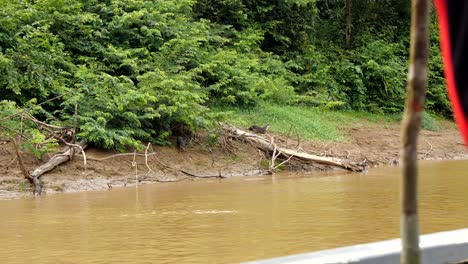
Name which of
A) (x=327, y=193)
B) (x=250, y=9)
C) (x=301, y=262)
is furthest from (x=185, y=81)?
(x=301, y=262)

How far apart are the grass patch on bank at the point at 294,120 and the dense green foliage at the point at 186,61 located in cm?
33

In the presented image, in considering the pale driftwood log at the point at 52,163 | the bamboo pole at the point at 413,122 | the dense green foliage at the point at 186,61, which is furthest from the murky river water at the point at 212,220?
the bamboo pole at the point at 413,122

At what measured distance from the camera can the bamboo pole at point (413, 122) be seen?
1532mm

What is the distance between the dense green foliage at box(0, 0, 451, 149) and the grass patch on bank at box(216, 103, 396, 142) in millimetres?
326

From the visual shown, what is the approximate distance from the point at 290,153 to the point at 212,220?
253 inches

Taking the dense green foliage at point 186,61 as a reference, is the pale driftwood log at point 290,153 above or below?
below

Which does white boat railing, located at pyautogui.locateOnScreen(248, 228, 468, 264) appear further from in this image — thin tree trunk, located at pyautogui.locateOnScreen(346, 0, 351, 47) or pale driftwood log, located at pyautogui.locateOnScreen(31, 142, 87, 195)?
thin tree trunk, located at pyautogui.locateOnScreen(346, 0, 351, 47)

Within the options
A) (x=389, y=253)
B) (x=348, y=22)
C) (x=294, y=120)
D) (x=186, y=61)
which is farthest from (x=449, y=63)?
(x=348, y=22)

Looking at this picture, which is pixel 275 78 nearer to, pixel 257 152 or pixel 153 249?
pixel 257 152

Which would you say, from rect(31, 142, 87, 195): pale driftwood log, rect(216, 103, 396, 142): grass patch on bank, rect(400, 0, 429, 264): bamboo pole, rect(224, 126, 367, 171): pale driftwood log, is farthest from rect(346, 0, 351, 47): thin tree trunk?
rect(400, 0, 429, 264): bamboo pole

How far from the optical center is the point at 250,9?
2122 cm

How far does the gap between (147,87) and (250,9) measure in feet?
28.3

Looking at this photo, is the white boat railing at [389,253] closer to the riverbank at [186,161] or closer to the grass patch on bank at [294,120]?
the riverbank at [186,161]

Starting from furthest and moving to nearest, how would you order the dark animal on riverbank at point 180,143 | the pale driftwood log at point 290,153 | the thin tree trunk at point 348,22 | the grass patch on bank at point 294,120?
the thin tree trunk at point 348,22
the grass patch on bank at point 294,120
the pale driftwood log at point 290,153
the dark animal on riverbank at point 180,143
